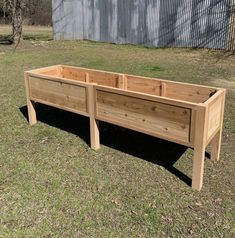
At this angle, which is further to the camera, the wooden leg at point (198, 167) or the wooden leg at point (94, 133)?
the wooden leg at point (94, 133)

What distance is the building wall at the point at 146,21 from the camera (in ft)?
38.6

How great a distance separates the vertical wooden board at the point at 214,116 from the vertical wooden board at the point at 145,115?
27cm

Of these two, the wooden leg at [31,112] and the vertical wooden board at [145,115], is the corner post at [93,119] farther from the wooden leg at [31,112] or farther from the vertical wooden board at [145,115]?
the wooden leg at [31,112]

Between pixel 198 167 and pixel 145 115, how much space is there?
2.57 feet

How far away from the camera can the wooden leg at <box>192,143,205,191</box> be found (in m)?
3.05

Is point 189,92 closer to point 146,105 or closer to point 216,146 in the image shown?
point 216,146

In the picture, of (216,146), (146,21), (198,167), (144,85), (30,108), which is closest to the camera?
(198,167)

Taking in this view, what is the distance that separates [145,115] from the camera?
3.39 m

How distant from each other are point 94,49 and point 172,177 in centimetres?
1068

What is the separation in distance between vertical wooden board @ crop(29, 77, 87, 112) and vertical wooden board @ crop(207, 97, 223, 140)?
62.9 inches

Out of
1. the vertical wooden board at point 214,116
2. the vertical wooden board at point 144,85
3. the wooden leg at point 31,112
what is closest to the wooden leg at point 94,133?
the vertical wooden board at point 144,85

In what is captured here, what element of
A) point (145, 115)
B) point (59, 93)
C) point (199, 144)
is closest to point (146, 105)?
point (145, 115)

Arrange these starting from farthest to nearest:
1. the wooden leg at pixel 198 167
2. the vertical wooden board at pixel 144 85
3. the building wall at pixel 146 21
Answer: the building wall at pixel 146 21 → the vertical wooden board at pixel 144 85 → the wooden leg at pixel 198 167

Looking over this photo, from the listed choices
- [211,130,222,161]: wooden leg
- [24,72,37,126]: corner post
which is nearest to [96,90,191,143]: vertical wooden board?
[211,130,222,161]: wooden leg
